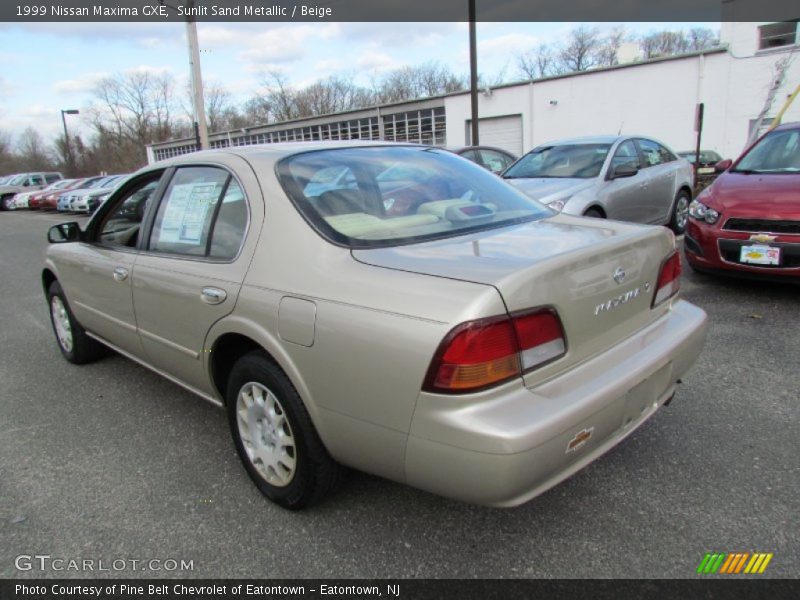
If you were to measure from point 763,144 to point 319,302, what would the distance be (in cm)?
567

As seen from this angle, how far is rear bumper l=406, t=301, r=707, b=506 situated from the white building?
2071 centimetres

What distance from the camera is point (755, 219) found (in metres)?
4.64

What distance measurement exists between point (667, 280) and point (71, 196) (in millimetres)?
24660

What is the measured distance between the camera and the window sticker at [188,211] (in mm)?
2764

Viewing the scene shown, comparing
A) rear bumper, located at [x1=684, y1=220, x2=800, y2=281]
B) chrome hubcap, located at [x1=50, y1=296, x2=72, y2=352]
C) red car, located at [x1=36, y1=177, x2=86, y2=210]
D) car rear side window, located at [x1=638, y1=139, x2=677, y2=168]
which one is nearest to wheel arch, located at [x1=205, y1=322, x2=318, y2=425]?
chrome hubcap, located at [x1=50, y1=296, x2=72, y2=352]

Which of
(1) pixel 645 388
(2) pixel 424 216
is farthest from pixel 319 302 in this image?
(1) pixel 645 388

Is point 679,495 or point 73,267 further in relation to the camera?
point 73,267

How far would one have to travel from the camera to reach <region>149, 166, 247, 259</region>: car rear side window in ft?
8.39

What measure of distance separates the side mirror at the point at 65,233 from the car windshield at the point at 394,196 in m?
2.20

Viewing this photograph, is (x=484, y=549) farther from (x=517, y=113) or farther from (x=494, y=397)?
(x=517, y=113)

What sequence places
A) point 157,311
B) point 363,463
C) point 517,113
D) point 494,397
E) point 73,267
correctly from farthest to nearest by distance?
1. point 517,113
2. point 73,267
3. point 157,311
4. point 363,463
5. point 494,397

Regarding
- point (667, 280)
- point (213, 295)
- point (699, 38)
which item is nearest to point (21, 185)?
point (213, 295)

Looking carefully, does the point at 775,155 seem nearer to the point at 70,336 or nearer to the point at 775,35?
the point at 70,336

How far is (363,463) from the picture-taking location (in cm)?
200
